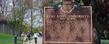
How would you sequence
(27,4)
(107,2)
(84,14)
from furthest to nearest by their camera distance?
(27,4) → (107,2) → (84,14)

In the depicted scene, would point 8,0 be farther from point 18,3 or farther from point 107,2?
point 107,2

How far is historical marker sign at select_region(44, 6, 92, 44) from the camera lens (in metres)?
8.34

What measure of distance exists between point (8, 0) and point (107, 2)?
963 inches

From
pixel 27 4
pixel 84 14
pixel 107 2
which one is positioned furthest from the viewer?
pixel 27 4

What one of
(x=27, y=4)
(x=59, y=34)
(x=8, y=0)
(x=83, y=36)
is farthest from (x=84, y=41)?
(x=8, y=0)

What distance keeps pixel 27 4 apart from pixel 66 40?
104 feet

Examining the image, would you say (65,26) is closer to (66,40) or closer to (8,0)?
(66,40)

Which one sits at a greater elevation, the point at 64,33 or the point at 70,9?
the point at 70,9

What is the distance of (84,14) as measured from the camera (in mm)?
8367

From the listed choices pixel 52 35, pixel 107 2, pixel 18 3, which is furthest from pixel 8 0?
pixel 52 35

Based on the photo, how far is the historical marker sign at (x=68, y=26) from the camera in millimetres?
8336

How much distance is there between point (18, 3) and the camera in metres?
41.0

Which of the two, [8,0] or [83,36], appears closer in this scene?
[83,36]

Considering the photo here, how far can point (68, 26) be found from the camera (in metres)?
8.48
